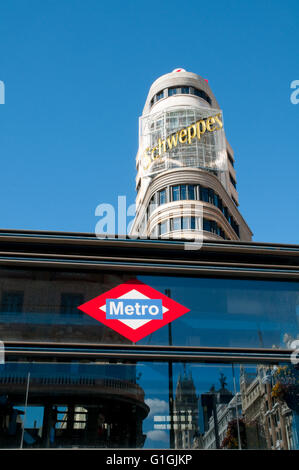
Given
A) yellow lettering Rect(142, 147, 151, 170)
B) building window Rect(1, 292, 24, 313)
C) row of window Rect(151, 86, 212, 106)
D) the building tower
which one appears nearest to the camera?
building window Rect(1, 292, 24, 313)

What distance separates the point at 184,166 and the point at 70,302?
142 feet

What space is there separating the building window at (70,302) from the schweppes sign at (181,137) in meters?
44.5

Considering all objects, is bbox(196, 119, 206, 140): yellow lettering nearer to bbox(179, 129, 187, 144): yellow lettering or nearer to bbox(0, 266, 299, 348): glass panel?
bbox(179, 129, 187, 144): yellow lettering

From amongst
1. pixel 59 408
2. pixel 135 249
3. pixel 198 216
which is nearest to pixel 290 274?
pixel 135 249

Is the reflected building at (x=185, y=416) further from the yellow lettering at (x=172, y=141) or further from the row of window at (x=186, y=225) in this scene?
the yellow lettering at (x=172, y=141)

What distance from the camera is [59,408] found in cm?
770

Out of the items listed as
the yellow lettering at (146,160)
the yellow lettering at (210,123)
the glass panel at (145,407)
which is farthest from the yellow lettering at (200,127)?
the glass panel at (145,407)

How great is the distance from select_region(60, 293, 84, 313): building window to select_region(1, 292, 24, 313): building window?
2.07ft

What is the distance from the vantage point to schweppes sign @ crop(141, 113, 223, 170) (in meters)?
52.3

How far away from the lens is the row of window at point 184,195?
48.4 metres

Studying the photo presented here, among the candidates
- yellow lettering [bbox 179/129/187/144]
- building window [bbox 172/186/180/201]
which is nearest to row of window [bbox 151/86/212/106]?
yellow lettering [bbox 179/129/187/144]

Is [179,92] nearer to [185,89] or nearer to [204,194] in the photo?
[185,89]
